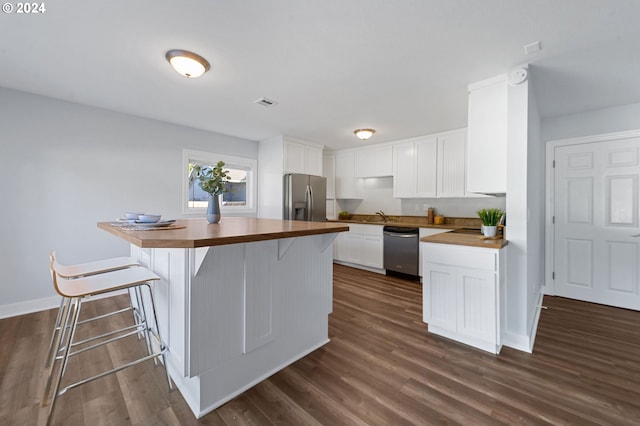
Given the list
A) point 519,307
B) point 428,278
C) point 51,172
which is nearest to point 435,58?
point 428,278

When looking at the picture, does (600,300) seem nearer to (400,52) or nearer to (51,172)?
(400,52)

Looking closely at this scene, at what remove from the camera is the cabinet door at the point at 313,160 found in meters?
4.92

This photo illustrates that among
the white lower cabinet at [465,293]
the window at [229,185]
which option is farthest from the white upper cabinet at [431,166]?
the window at [229,185]

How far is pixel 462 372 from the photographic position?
1864 millimetres

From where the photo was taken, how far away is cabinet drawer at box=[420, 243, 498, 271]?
6.86 feet

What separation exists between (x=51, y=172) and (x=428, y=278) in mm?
4303

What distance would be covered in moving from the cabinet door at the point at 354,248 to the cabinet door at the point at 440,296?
7.75 ft

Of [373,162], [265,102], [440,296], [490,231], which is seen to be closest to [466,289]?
[440,296]

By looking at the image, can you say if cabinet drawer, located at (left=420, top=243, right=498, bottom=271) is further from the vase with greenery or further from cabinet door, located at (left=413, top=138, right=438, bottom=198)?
cabinet door, located at (left=413, top=138, right=438, bottom=198)

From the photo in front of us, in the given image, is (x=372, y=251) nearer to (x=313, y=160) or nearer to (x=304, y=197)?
(x=304, y=197)

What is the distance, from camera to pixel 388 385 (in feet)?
5.66

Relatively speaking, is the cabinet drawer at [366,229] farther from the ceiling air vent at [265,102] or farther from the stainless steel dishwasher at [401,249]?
the ceiling air vent at [265,102]

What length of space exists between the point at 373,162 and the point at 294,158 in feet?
5.11

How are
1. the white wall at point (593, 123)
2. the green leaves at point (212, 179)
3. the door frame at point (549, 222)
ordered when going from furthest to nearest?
the door frame at point (549, 222), the white wall at point (593, 123), the green leaves at point (212, 179)
